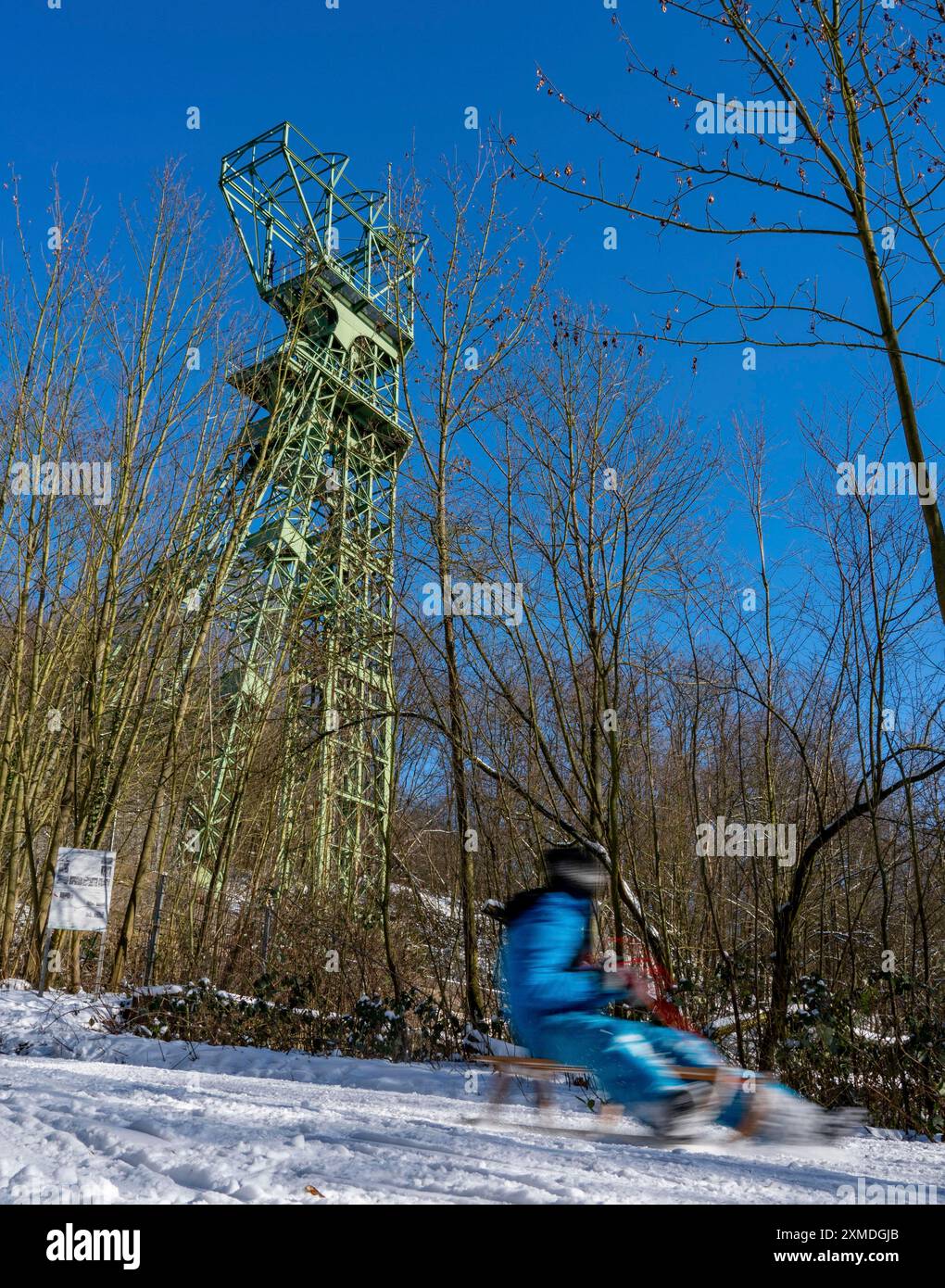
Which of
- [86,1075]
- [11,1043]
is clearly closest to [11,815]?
[11,1043]

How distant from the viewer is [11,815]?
1001cm

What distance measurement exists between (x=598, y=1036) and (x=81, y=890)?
587 cm

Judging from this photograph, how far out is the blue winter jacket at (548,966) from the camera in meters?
3.64

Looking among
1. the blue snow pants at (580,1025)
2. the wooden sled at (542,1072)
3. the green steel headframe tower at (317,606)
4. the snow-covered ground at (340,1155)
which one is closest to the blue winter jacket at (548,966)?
the blue snow pants at (580,1025)

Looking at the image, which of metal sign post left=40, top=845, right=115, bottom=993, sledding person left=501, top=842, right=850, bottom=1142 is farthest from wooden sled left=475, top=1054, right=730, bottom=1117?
metal sign post left=40, top=845, right=115, bottom=993

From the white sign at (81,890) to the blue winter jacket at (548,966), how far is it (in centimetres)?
536

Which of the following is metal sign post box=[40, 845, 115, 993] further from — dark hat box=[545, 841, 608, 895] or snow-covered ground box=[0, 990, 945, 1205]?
dark hat box=[545, 841, 608, 895]

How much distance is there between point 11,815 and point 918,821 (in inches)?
355

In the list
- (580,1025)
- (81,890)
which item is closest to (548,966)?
(580,1025)

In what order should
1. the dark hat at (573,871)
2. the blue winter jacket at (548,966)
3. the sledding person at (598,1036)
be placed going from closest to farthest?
the sledding person at (598,1036)
the blue winter jacket at (548,966)
the dark hat at (573,871)

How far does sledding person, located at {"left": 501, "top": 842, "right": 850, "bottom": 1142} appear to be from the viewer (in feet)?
11.4

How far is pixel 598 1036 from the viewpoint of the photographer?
11.5 ft

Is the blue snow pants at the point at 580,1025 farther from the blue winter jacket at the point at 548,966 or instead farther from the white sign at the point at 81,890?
the white sign at the point at 81,890
